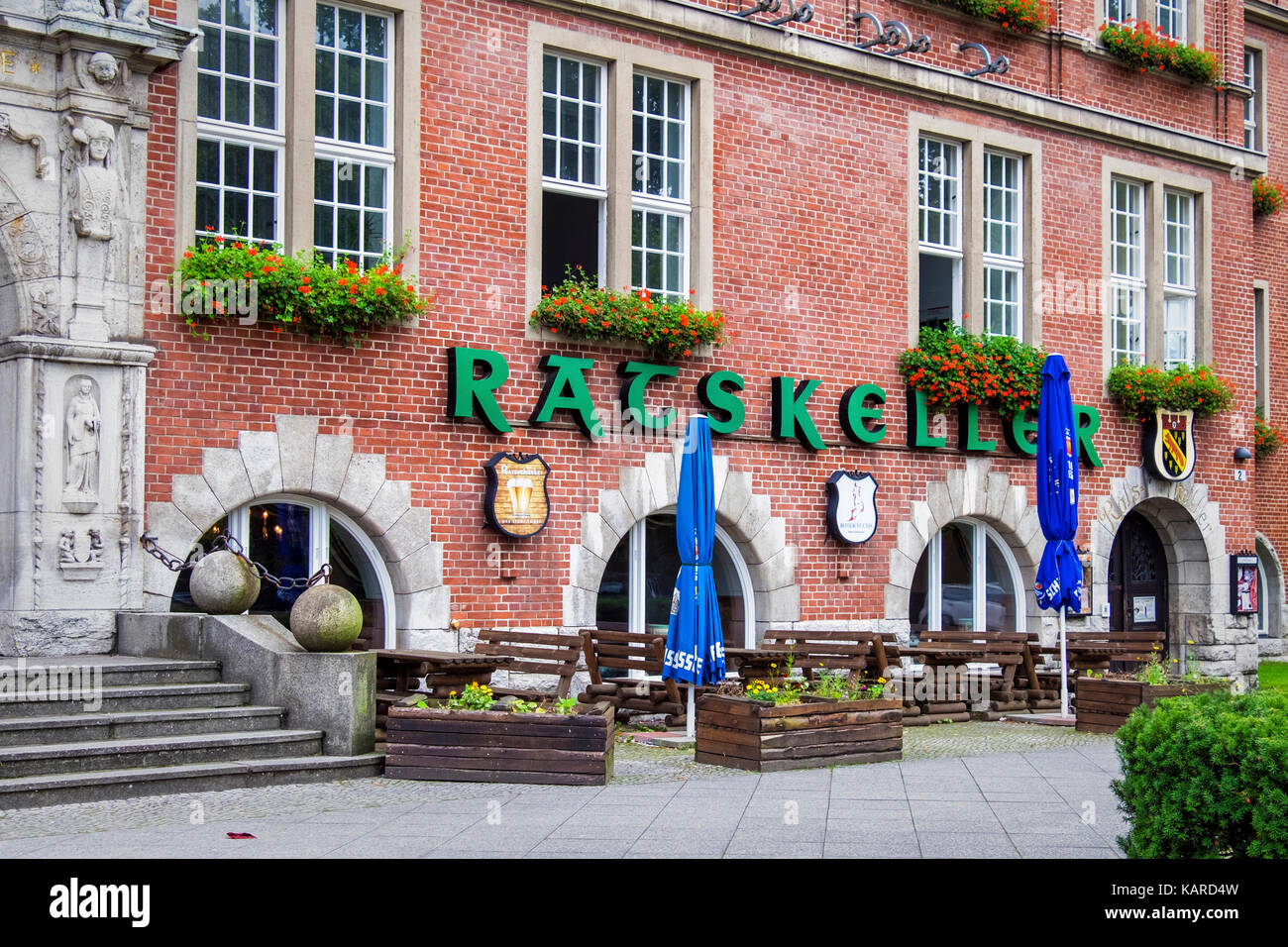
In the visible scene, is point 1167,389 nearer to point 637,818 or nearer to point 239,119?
point 239,119

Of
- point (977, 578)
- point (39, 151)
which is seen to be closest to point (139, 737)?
point (39, 151)

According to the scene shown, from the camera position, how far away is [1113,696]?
1327 centimetres

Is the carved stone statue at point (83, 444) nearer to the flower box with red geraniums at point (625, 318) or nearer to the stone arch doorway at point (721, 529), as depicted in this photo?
the flower box with red geraniums at point (625, 318)

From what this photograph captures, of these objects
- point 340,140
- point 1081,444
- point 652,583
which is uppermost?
point 340,140

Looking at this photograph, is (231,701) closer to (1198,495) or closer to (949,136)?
(949,136)

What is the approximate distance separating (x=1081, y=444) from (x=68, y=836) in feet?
43.2

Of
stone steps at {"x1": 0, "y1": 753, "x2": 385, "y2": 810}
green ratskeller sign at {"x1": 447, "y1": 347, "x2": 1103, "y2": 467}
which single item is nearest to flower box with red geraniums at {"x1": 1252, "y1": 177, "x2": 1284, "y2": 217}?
green ratskeller sign at {"x1": 447, "y1": 347, "x2": 1103, "y2": 467}

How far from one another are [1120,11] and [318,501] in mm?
12206

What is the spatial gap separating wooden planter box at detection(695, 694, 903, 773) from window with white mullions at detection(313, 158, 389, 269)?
4972 millimetres

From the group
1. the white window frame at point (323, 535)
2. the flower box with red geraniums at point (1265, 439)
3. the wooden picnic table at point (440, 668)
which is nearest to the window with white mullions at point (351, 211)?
the white window frame at point (323, 535)

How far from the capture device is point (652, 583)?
49.7 feet

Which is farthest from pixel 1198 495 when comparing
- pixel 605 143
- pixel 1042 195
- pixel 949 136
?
Answer: pixel 605 143

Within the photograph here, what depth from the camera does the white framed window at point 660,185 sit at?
1492 centimetres

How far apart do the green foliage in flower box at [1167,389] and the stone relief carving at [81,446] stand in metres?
11.9
